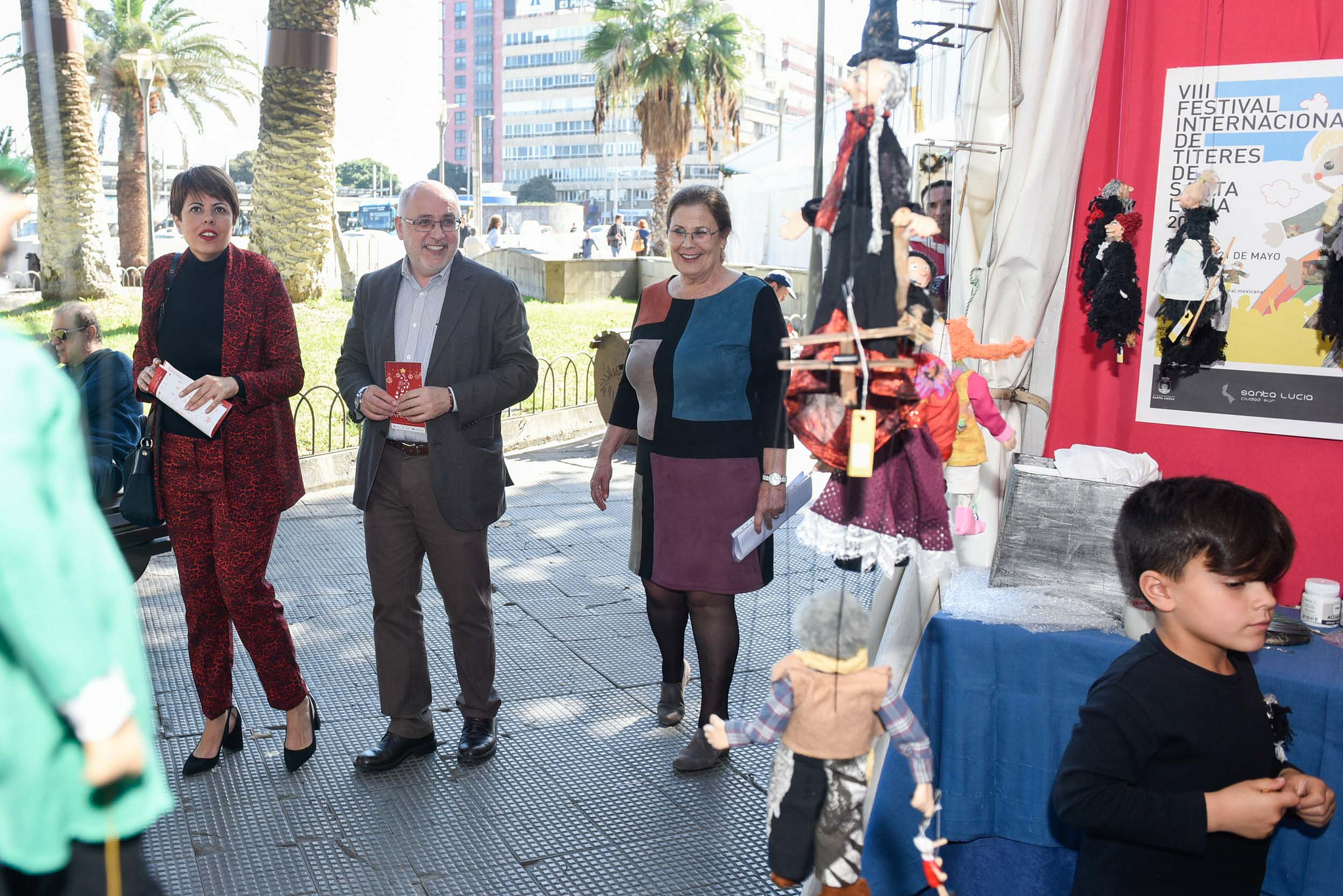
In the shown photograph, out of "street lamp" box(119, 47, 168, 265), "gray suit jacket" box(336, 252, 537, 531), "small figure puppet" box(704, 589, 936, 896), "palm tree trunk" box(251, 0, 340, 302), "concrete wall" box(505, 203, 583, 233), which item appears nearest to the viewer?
"small figure puppet" box(704, 589, 936, 896)

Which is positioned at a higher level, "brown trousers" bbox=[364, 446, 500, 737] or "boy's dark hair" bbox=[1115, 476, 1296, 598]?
"boy's dark hair" bbox=[1115, 476, 1296, 598]

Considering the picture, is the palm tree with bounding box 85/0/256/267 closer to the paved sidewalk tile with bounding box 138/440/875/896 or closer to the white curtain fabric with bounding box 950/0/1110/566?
the paved sidewalk tile with bounding box 138/440/875/896

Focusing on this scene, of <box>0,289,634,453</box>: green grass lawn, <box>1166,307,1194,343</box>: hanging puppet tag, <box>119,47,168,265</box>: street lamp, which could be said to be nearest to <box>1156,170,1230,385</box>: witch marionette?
<box>1166,307,1194,343</box>: hanging puppet tag

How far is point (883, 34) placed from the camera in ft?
4.60

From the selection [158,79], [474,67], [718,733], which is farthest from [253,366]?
[474,67]

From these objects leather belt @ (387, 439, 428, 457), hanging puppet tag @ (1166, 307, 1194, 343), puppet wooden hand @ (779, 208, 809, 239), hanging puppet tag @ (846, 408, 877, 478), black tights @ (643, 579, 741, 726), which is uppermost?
puppet wooden hand @ (779, 208, 809, 239)

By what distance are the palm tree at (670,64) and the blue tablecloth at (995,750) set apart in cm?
2175

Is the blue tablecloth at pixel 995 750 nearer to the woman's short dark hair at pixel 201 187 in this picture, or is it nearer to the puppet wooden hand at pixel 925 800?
the puppet wooden hand at pixel 925 800

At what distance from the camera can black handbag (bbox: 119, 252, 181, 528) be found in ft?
11.3

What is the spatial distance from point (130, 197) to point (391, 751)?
552 inches

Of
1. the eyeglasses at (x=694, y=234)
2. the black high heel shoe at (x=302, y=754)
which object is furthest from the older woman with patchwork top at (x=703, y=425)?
the black high heel shoe at (x=302, y=754)

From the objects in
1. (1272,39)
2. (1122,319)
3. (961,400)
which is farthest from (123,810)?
(1272,39)

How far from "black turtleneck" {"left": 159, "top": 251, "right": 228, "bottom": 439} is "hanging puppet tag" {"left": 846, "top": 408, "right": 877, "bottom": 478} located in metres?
2.72

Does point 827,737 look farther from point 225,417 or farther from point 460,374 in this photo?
point 225,417
